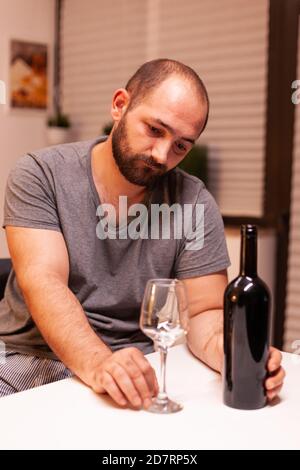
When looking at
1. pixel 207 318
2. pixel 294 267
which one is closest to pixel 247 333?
pixel 207 318

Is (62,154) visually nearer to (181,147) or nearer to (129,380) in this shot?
(181,147)

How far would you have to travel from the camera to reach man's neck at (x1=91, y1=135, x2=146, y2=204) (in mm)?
1422

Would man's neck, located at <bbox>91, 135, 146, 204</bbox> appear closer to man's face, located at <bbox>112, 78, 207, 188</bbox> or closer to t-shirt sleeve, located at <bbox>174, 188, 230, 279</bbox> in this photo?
man's face, located at <bbox>112, 78, 207, 188</bbox>

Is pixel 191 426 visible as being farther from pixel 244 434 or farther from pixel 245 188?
pixel 245 188

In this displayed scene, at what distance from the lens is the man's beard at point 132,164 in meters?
1.35

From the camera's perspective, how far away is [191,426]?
837 mm

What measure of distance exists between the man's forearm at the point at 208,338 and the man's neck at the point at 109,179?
0.35 m

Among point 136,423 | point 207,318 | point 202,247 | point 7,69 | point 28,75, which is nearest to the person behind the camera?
point 136,423

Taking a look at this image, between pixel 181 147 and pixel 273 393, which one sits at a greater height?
pixel 181 147

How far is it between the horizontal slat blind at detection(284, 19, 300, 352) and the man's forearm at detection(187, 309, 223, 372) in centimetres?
155

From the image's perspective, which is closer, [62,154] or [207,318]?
[207,318]

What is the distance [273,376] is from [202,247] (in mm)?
527

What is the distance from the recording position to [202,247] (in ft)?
4.65

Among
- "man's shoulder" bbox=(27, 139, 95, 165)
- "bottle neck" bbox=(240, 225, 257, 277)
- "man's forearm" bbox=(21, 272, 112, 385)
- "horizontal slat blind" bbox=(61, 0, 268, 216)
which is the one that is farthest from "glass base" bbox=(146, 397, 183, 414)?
"horizontal slat blind" bbox=(61, 0, 268, 216)
